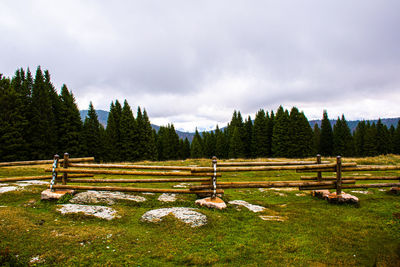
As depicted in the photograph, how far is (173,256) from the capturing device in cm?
425

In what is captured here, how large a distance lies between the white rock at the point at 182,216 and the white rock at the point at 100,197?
180 centimetres

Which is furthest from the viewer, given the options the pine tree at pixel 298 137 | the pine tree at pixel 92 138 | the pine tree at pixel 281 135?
the pine tree at pixel 281 135

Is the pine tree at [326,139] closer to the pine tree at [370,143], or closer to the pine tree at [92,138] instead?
the pine tree at [370,143]

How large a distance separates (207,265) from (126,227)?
2.56 meters

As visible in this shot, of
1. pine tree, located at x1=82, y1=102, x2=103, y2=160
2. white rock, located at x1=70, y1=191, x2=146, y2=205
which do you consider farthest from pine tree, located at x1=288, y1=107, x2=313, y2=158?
white rock, located at x1=70, y1=191, x2=146, y2=205

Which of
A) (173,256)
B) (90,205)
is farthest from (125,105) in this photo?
(173,256)

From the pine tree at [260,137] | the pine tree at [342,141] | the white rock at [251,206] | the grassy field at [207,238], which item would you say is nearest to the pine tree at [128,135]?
the pine tree at [260,137]

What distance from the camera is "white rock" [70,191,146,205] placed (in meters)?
7.22

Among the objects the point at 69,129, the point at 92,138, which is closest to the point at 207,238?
the point at 69,129

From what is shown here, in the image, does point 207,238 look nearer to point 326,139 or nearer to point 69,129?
point 69,129

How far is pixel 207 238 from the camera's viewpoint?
5.03 m

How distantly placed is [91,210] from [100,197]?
47.8 inches

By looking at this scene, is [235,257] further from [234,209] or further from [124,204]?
[124,204]

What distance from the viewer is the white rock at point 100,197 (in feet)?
23.7
